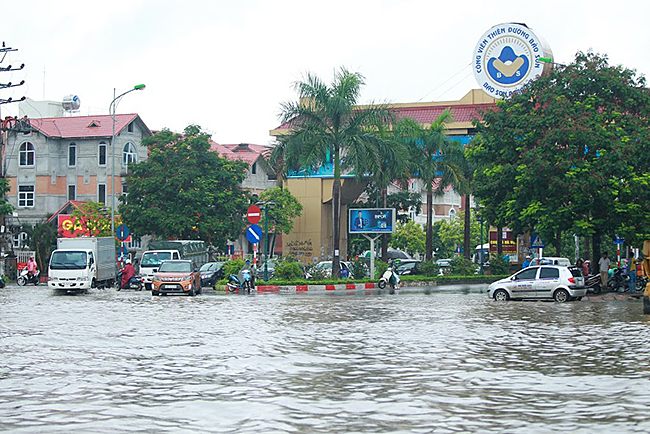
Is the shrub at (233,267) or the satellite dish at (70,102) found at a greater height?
the satellite dish at (70,102)

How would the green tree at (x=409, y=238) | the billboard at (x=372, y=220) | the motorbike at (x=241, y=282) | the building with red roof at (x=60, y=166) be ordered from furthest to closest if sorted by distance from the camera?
the green tree at (x=409, y=238)
the building with red roof at (x=60, y=166)
the billboard at (x=372, y=220)
the motorbike at (x=241, y=282)

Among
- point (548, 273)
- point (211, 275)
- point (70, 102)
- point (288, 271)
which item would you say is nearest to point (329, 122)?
point (288, 271)

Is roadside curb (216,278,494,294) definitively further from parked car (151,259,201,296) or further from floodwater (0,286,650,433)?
floodwater (0,286,650,433)

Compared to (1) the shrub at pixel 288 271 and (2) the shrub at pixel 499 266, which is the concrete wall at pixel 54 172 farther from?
(1) the shrub at pixel 288 271

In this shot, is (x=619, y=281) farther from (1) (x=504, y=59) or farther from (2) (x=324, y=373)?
(2) (x=324, y=373)

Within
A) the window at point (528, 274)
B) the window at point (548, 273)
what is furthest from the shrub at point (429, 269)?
the window at point (548, 273)

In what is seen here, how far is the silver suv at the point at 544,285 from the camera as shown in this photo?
3234cm

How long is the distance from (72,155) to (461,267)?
36.7 meters

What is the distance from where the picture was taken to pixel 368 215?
2031 inches

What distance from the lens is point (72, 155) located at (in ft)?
252

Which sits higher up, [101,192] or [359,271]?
[101,192]

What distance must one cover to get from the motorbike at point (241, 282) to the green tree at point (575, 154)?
36.1 ft

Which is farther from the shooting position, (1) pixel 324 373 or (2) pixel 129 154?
(2) pixel 129 154

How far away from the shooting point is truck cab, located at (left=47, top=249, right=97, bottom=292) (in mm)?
38500
